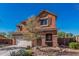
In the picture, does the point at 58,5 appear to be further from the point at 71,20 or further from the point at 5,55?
the point at 5,55

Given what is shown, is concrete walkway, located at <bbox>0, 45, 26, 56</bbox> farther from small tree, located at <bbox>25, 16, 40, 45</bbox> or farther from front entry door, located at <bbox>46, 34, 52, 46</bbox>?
front entry door, located at <bbox>46, 34, 52, 46</bbox>

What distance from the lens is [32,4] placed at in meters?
3.25

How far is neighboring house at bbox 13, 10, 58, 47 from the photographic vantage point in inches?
128

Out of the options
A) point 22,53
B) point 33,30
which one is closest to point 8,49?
point 22,53

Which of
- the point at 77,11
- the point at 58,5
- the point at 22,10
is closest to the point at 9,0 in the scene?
the point at 22,10

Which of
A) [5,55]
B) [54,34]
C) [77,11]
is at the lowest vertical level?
[5,55]

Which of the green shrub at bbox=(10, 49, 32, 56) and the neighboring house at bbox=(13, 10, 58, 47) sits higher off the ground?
the neighboring house at bbox=(13, 10, 58, 47)

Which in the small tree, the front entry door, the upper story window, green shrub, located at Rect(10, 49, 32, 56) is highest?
the upper story window

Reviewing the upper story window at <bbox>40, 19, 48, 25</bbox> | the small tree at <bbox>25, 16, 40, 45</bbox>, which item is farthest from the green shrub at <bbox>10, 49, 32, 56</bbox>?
the upper story window at <bbox>40, 19, 48, 25</bbox>

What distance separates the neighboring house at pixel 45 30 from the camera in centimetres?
326

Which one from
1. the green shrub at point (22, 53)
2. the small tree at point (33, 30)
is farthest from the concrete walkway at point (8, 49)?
the small tree at point (33, 30)

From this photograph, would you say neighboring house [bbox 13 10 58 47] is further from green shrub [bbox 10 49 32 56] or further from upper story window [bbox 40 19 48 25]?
green shrub [bbox 10 49 32 56]

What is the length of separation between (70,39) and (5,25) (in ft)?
2.61

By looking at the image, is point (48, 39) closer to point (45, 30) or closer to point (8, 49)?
point (45, 30)
